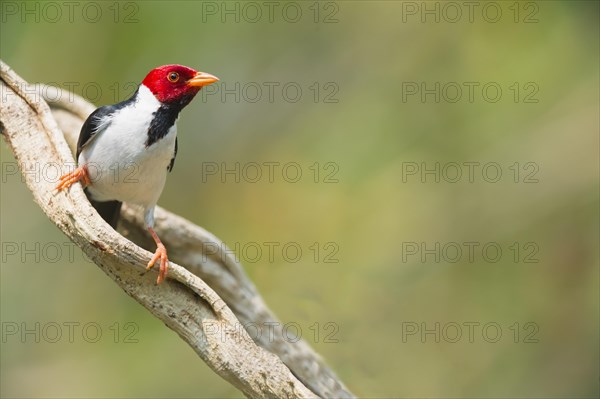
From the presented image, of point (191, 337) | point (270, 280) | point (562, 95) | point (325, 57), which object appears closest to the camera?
point (191, 337)

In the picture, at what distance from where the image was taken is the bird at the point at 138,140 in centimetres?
481

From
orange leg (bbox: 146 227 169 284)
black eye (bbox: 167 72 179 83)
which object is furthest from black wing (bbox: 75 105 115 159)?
orange leg (bbox: 146 227 169 284)

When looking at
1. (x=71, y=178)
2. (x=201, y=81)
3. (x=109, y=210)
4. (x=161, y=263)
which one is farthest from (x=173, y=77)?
(x=161, y=263)

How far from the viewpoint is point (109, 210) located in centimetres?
537

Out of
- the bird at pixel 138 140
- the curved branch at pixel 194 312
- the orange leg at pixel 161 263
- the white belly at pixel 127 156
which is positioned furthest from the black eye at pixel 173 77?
the orange leg at pixel 161 263

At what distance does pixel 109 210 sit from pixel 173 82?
3.43ft

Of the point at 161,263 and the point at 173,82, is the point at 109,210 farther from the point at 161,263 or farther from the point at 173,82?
the point at 161,263

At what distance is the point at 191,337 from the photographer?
14.4 feet

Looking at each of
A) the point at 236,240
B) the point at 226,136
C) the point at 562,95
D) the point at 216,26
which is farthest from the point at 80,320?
the point at 562,95

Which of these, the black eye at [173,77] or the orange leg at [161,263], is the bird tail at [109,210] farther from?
the orange leg at [161,263]

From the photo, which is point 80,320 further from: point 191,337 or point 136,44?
point 191,337

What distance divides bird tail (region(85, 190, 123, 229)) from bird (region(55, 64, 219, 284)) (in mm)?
235

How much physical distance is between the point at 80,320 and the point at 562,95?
19.4 feet

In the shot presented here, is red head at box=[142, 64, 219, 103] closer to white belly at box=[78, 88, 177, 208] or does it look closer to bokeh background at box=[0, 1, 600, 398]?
white belly at box=[78, 88, 177, 208]
